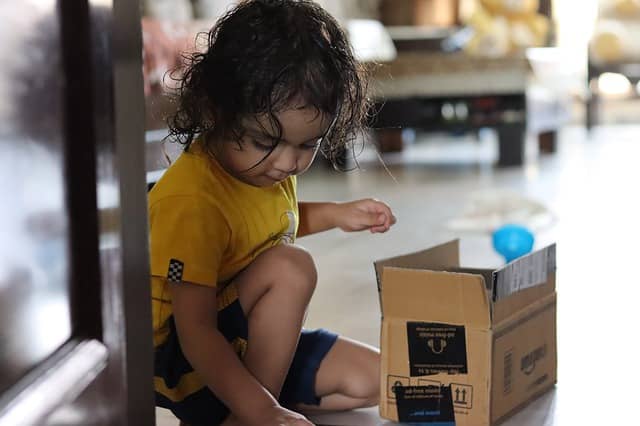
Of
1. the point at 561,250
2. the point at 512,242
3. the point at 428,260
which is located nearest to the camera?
the point at 428,260

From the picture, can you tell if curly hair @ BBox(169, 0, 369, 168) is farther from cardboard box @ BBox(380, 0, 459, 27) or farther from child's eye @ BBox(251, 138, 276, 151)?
cardboard box @ BBox(380, 0, 459, 27)

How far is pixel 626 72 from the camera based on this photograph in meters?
Result: 6.20

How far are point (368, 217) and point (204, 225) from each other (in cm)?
27

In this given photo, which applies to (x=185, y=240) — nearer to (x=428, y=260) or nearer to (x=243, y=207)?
(x=243, y=207)

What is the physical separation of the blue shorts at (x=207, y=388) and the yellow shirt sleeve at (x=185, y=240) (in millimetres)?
92

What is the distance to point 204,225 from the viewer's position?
1101 mm

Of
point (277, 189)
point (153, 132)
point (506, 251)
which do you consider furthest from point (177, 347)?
point (153, 132)

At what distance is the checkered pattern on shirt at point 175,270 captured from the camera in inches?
42.2

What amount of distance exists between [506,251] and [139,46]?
1376 mm

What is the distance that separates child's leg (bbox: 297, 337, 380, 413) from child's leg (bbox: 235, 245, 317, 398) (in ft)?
0.35

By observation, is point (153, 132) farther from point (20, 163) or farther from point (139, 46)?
point (20, 163)

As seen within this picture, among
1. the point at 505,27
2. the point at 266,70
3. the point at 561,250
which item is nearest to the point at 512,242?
the point at 561,250

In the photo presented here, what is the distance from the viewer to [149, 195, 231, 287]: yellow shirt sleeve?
3.52 feet

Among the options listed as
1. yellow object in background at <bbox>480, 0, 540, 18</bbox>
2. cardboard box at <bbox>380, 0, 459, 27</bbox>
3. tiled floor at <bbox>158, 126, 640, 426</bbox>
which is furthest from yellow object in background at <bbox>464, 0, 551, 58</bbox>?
cardboard box at <bbox>380, 0, 459, 27</bbox>
